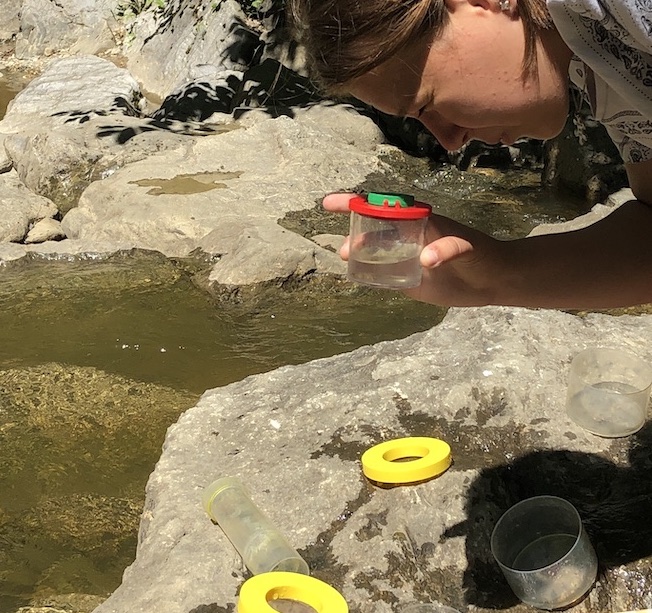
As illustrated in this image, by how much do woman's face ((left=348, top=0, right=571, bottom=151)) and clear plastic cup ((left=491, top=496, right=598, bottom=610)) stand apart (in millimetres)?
922

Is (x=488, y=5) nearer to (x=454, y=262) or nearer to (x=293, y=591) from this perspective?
(x=454, y=262)

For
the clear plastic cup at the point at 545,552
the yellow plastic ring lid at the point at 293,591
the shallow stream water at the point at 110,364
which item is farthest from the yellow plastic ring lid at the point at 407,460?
the shallow stream water at the point at 110,364

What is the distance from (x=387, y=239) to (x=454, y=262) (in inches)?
5.8

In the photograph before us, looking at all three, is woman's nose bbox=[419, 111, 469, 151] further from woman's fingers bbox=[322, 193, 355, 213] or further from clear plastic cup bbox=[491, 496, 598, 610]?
clear plastic cup bbox=[491, 496, 598, 610]

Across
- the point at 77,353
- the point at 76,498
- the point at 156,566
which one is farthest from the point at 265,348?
the point at 156,566

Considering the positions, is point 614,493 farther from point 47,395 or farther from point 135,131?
point 135,131

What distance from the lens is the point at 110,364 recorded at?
409 centimetres

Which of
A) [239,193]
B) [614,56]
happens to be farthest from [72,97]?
[614,56]

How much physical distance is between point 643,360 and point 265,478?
1.16 meters

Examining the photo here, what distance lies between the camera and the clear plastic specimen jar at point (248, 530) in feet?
6.71

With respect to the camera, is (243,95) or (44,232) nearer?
(44,232)

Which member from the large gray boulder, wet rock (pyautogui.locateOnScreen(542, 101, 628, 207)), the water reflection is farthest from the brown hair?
the water reflection

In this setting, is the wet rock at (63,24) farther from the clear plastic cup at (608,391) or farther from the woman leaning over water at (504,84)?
the woman leaning over water at (504,84)

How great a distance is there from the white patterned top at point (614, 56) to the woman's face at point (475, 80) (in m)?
0.07
